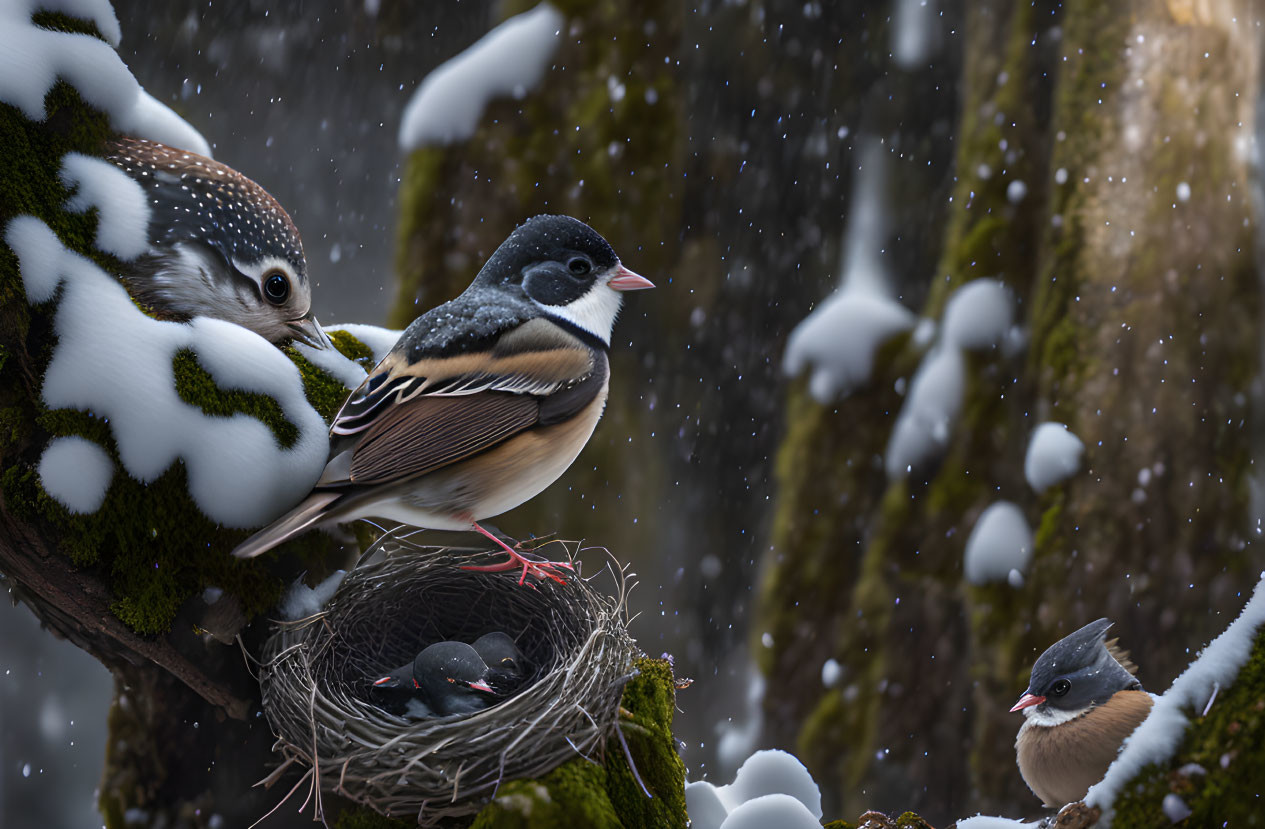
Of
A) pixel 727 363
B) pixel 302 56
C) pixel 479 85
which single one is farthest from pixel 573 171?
pixel 302 56

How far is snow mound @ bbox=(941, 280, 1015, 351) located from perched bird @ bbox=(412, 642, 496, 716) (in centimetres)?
238

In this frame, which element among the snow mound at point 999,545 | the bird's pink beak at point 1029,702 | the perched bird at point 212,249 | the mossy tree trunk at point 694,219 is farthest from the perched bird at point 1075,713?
the mossy tree trunk at point 694,219

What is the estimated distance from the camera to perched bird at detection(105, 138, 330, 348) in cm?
135

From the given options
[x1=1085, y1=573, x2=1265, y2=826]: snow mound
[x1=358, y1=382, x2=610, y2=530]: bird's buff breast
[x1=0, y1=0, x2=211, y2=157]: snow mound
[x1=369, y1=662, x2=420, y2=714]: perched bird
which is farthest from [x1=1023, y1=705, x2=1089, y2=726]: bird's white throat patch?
[x1=0, y1=0, x2=211, y2=157]: snow mound

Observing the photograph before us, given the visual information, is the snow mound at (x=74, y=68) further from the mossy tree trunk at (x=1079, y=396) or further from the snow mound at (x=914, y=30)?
the snow mound at (x=914, y=30)

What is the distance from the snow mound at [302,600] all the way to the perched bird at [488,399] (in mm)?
234

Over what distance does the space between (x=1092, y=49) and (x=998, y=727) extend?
2.34m

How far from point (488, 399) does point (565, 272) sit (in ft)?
0.82

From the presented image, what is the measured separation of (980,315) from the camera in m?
3.11

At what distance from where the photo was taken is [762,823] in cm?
141

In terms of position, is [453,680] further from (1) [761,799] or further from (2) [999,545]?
(2) [999,545]

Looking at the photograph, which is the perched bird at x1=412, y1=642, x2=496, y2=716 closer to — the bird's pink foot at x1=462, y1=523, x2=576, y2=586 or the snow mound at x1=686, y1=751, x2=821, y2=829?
the bird's pink foot at x1=462, y1=523, x2=576, y2=586

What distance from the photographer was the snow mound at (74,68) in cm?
129

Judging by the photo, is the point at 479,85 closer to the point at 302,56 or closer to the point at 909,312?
the point at 302,56
